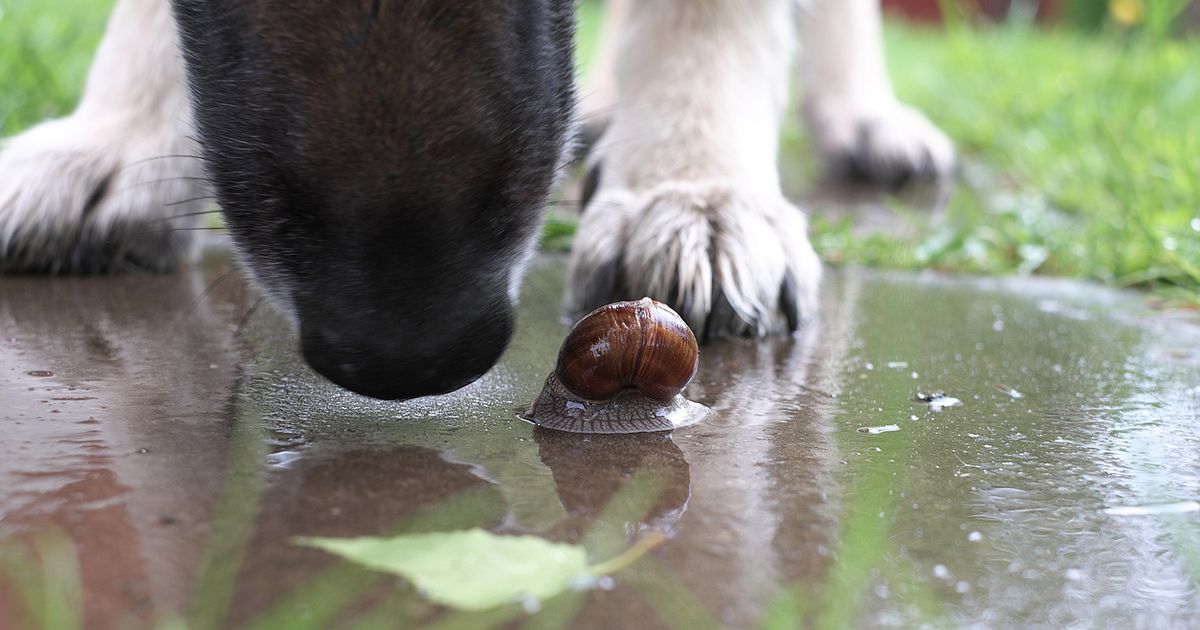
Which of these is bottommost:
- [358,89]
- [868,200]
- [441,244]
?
[868,200]

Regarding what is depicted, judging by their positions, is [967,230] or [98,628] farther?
[967,230]

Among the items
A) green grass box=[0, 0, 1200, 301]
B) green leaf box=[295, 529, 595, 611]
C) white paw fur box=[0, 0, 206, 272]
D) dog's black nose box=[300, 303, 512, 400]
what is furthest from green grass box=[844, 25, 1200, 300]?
green leaf box=[295, 529, 595, 611]

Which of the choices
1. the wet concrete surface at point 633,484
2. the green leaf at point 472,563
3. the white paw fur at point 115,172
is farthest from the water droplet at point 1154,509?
the white paw fur at point 115,172

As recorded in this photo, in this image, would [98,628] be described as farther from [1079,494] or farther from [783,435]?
[1079,494]

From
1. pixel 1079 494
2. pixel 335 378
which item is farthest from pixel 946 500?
pixel 335 378

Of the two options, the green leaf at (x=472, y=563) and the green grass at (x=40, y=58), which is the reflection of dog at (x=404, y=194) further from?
the green grass at (x=40, y=58)
